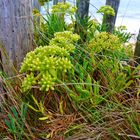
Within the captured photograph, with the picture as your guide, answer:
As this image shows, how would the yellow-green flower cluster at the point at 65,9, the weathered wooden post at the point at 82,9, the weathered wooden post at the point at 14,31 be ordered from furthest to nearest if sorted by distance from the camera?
1. the weathered wooden post at the point at 82,9
2. the yellow-green flower cluster at the point at 65,9
3. the weathered wooden post at the point at 14,31

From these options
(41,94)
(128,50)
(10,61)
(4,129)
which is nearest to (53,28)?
(128,50)

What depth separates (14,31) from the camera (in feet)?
6.01

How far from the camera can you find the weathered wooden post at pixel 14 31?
177 centimetres

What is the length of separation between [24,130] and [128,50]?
1.18m

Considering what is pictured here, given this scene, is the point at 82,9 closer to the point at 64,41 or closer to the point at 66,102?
the point at 64,41

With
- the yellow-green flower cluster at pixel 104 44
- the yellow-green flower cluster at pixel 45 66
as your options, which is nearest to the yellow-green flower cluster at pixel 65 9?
the yellow-green flower cluster at pixel 104 44

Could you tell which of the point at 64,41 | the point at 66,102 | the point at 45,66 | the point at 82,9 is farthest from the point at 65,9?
the point at 45,66

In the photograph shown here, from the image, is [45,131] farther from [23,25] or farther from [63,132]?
[23,25]

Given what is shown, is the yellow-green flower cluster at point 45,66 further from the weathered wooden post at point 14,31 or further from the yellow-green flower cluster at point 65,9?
the yellow-green flower cluster at point 65,9

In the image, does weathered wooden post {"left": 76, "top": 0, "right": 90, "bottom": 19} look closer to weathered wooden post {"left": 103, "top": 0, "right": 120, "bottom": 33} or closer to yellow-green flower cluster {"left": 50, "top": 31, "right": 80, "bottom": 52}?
weathered wooden post {"left": 103, "top": 0, "right": 120, "bottom": 33}

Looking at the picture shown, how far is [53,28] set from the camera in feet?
8.82

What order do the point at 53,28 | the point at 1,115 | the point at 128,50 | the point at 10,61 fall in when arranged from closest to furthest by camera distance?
the point at 1,115, the point at 10,61, the point at 128,50, the point at 53,28

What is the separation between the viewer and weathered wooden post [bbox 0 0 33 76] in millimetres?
1771

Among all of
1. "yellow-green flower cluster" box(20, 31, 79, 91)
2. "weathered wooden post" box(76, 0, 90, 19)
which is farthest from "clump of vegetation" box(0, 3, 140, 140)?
"weathered wooden post" box(76, 0, 90, 19)
